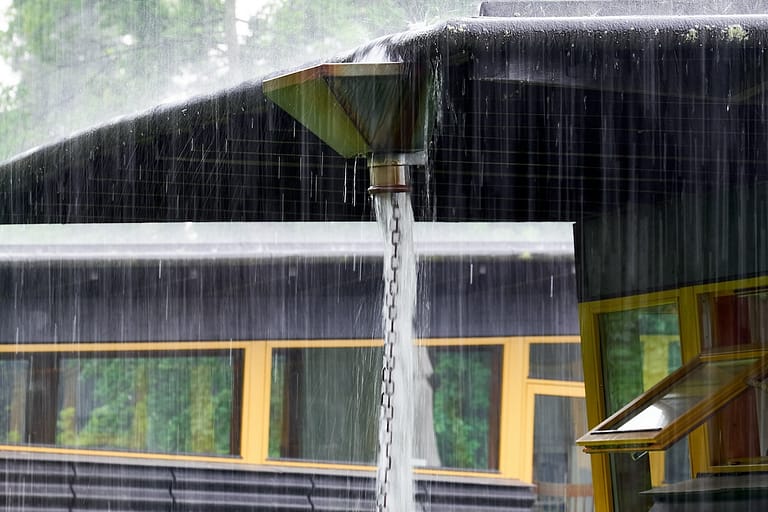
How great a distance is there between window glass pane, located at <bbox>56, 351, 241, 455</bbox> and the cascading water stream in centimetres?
506

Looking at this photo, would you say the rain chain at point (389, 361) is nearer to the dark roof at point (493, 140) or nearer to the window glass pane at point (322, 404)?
the dark roof at point (493, 140)

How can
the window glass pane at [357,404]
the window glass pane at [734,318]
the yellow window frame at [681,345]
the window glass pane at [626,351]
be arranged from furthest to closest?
1. the window glass pane at [357,404]
2. the window glass pane at [626,351]
3. the yellow window frame at [681,345]
4. the window glass pane at [734,318]

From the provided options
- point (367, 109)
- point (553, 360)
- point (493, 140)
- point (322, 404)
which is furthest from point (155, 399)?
point (367, 109)

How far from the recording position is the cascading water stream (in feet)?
11.2

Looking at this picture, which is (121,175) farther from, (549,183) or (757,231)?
(757,231)

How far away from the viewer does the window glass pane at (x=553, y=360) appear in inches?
340

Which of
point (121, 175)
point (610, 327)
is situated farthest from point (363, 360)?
point (121, 175)

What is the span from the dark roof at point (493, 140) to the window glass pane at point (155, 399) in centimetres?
326

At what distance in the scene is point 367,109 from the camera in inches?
125

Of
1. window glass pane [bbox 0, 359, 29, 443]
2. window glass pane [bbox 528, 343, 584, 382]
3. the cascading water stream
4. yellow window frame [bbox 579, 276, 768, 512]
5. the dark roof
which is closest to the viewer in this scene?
the dark roof

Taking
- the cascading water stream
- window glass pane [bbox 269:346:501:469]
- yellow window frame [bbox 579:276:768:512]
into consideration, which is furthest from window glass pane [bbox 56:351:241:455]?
the cascading water stream

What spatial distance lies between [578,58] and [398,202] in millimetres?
756

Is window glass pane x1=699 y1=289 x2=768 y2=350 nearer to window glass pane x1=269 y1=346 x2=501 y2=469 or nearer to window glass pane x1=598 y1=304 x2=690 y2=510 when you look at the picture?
window glass pane x1=598 y1=304 x2=690 y2=510

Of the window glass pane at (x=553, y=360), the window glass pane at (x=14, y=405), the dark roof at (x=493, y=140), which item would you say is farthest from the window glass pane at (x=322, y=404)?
the dark roof at (x=493, y=140)
